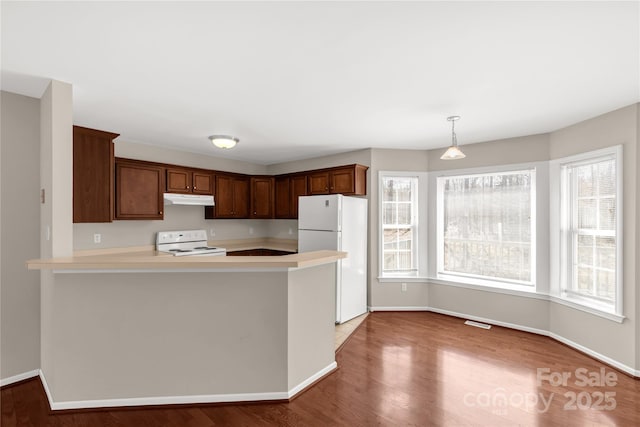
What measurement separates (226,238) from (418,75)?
14.3 ft

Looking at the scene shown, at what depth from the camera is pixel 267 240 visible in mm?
6148

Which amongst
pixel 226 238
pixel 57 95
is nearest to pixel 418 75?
pixel 57 95

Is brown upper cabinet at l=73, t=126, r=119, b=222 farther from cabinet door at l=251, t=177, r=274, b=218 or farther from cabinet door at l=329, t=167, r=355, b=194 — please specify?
cabinet door at l=329, t=167, r=355, b=194

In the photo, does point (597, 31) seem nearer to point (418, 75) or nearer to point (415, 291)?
point (418, 75)

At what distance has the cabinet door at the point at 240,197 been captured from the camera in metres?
5.34

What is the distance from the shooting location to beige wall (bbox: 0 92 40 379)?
8.20ft

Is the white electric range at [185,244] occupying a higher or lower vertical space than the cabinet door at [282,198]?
lower

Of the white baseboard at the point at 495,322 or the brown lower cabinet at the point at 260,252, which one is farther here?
the brown lower cabinet at the point at 260,252

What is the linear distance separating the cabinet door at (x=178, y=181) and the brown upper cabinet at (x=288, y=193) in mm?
1550

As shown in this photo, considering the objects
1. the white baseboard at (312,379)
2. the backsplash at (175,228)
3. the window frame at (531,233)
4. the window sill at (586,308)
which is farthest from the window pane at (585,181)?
the backsplash at (175,228)

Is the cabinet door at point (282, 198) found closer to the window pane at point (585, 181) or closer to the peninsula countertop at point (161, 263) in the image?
the peninsula countertop at point (161, 263)

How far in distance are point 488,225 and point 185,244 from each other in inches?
179

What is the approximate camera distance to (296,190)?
17.2ft

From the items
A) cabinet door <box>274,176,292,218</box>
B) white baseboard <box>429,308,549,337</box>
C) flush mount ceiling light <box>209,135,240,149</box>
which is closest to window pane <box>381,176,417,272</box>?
white baseboard <box>429,308,549,337</box>
